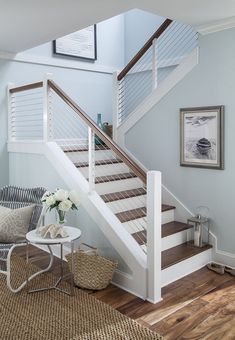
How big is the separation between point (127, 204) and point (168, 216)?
531 mm

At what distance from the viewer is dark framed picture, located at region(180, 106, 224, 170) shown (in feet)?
11.6

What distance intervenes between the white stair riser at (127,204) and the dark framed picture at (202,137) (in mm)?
654

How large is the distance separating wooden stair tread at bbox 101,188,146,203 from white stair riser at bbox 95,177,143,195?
0.20ft

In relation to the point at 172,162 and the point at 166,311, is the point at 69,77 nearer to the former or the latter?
the point at 172,162

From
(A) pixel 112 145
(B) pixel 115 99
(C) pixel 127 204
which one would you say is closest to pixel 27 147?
(B) pixel 115 99

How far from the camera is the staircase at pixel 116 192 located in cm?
289

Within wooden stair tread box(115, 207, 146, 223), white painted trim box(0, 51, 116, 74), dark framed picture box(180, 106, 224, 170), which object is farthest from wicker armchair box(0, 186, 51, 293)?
white painted trim box(0, 51, 116, 74)

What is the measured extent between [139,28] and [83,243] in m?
3.84

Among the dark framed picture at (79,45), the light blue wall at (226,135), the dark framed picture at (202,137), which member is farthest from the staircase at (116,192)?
the dark framed picture at (79,45)

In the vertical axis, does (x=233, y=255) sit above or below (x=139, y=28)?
below

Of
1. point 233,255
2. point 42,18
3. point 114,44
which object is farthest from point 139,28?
point 233,255

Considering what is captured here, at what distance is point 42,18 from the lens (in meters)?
3.31

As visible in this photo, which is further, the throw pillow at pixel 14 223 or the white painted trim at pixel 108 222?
the throw pillow at pixel 14 223

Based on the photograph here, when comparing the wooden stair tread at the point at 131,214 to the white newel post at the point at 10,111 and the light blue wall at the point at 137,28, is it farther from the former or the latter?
the light blue wall at the point at 137,28
